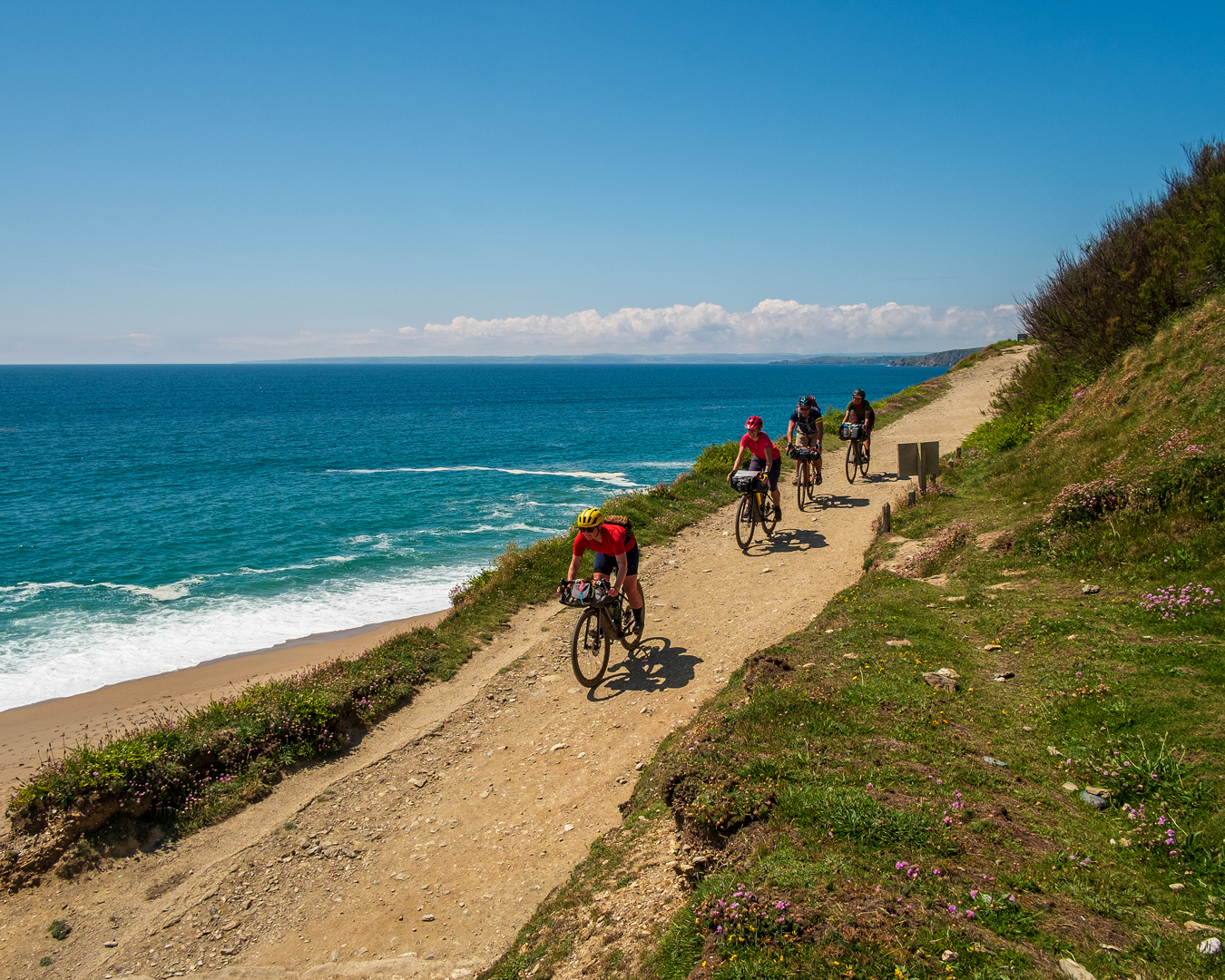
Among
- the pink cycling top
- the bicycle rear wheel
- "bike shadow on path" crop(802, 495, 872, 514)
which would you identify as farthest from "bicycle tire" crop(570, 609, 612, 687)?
"bike shadow on path" crop(802, 495, 872, 514)

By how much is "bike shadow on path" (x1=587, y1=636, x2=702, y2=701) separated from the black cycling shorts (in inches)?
63.7

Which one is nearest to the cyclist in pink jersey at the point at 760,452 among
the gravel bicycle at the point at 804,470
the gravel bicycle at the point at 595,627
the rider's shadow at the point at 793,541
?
the rider's shadow at the point at 793,541

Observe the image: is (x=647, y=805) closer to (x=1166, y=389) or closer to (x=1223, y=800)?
(x=1223, y=800)

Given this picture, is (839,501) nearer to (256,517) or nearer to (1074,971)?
(1074,971)

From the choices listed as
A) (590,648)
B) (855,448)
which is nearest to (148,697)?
(590,648)

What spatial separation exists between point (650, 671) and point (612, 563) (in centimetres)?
189

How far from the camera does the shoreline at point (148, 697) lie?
1324 cm

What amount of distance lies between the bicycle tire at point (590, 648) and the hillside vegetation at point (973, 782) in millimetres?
2152

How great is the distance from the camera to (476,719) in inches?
413

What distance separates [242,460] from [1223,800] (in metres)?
62.2

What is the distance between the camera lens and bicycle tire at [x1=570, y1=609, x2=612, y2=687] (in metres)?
10.2

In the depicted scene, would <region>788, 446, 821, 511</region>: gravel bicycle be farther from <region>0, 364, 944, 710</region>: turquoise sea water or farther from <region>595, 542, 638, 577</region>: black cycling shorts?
<region>595, 542, 638, 577</region>: black cycling shorts

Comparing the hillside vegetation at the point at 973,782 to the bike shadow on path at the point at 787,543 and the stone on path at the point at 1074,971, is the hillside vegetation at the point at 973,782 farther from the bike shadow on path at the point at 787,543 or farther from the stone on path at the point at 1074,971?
the bike shadow on path at the point at 787,543

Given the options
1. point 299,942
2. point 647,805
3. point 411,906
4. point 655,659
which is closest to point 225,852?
point 299,942
